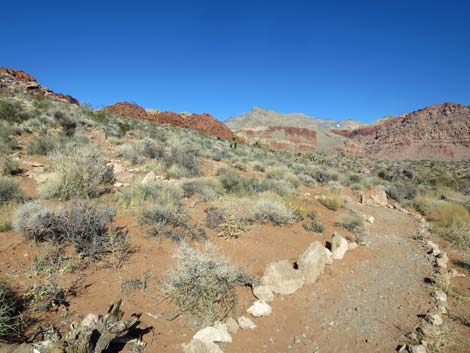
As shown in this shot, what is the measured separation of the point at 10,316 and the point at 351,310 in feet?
12.4

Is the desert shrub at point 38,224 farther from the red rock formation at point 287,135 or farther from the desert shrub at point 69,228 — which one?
the red rock formation at point 287,135

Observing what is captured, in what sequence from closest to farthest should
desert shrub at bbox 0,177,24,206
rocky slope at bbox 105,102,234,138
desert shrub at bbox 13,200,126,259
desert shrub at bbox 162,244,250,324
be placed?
desert shrub at bbox 162,244,250,324
desert shrub at bbox 13,200,126,259
desert shrub at bbox 0,177,24,206
rocky slope at bbox 105,102,234,138

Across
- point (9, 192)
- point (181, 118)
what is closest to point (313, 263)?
point (9, 192)

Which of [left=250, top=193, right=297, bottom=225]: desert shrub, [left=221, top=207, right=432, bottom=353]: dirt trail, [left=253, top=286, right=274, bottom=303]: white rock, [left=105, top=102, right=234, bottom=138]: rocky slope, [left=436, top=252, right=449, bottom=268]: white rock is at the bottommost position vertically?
[left=221, top=207, right=432, bottom=353]: dirt trail

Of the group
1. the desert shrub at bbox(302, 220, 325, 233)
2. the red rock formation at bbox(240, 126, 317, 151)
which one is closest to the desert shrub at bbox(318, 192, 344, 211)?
the desert shrub at bbox(302, 220, 325, 233)

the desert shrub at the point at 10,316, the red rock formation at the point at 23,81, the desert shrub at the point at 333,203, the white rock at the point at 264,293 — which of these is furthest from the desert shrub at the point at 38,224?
the red rock formation at the point at 23,81

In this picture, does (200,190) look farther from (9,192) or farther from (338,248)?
(9,192)

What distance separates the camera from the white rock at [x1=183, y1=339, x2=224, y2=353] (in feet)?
8.54

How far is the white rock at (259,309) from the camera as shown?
3293 millimetres

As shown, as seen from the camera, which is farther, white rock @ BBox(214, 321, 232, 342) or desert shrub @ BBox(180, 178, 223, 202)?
desert shrub @ BBox(180, 178, 223, 202)

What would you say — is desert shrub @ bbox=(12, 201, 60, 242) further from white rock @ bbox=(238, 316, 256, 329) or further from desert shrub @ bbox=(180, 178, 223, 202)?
desert shrub @ bbox=(180, 178, 223, 202)

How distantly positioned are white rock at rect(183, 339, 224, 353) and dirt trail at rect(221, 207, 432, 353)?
0.17m

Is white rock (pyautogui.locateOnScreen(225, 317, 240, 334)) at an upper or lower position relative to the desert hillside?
lower

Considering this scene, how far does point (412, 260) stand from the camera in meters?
5.16
